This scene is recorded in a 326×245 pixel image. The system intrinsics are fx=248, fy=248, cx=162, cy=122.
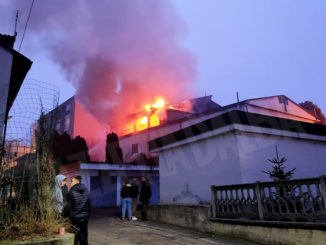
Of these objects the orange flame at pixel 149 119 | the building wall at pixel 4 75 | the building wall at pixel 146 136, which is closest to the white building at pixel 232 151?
the building wall at pixel 4 75

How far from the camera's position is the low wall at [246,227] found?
5.43 meters

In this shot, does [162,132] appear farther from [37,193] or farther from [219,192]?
[37,193]

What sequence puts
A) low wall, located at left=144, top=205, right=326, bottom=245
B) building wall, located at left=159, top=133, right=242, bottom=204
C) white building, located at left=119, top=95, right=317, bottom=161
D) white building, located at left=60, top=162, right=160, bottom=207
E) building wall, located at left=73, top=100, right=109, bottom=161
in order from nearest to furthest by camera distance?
1. low wall, located at left=144, top=205, right=326, bottom=245
2. building wall, located at left=159, top=133, right=242, bottom=204
3. white building, located at left=60, top=162, right=160, bottom=207
4. white building, located at left=119, top=95, right=317, bottom=161
5. building wall, located at left=73, top=100, right=109, bottom=161

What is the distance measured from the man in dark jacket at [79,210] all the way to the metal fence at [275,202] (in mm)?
4123

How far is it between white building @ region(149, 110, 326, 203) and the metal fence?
77cm

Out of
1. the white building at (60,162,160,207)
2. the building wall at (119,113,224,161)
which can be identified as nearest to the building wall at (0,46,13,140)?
the white building at (60,162,160,207)

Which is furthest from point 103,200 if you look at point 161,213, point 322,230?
point 322,230

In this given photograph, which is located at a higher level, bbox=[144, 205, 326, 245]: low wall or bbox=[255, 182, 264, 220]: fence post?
bbox=[255, 182, 264, 220]: fence post

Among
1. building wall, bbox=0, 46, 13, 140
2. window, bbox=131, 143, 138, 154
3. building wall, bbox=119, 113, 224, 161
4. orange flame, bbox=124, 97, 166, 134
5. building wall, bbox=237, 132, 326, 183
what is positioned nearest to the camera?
building wall, bbox=237, 132, 326, 183

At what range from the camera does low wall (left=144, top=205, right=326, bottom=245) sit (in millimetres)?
5431

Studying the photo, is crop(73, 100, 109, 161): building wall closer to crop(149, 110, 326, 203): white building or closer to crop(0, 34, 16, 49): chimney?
crop(0, 34, 16, 49): chimney

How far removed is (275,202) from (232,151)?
6.92 feet

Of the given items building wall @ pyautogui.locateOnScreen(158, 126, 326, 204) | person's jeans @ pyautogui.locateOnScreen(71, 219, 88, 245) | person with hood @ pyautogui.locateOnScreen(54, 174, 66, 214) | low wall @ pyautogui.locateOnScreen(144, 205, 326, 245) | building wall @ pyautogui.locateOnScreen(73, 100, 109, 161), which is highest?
building wall @ pyautogui.locateOnScreen(73, 100, 109, 161)

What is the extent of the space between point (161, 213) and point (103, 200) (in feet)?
28.3
